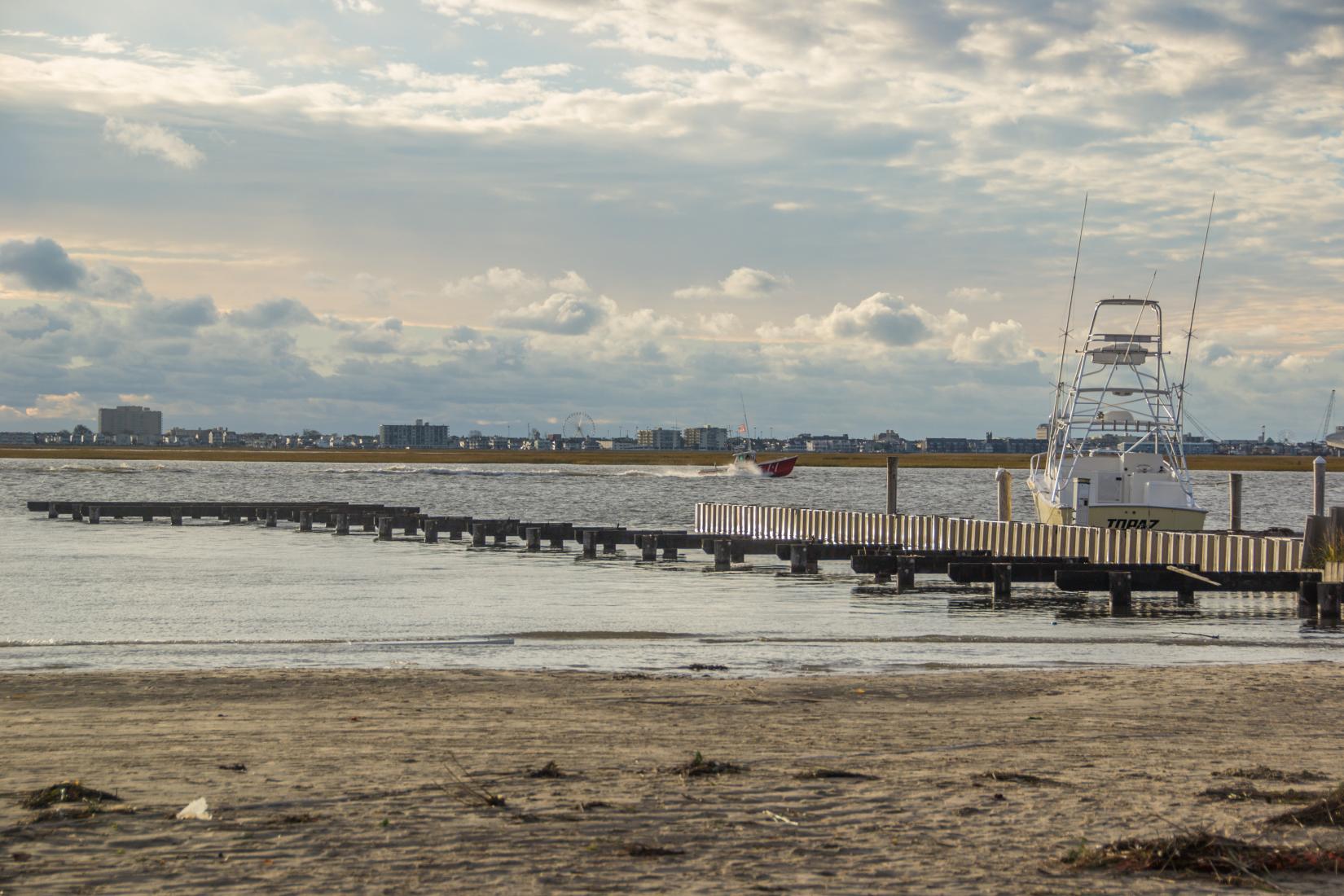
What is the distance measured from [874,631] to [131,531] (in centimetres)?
3534

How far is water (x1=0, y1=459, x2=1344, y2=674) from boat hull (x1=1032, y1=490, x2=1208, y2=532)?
469cm

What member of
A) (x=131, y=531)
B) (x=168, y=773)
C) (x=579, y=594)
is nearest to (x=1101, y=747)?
(x=168, y=773)

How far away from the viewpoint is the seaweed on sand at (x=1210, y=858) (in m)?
6.85

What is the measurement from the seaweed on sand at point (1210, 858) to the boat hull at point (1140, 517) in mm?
25154

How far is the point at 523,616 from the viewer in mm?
21750

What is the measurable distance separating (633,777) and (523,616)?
511 inches

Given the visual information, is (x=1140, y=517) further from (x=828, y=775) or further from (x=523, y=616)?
(x=828, y=775)

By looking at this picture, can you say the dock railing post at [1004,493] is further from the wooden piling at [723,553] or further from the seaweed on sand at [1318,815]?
the seaweed on sand at [1318,815]

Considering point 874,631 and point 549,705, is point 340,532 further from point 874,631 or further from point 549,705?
point 549,705

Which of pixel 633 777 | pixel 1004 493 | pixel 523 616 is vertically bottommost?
pixel 523 616

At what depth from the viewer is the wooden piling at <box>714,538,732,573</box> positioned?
33.3 metres

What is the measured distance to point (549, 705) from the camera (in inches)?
479

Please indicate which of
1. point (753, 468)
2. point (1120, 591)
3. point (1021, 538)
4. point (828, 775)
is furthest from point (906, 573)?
point (753, 468)

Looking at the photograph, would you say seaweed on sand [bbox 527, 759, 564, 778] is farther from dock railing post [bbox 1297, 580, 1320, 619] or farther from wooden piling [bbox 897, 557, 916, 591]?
wooden piling [bbox 897, 557, 916, 591]
